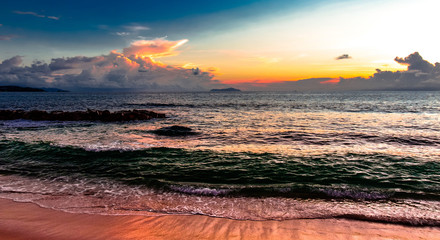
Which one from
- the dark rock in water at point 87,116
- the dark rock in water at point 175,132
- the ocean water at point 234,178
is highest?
the dark rock in water at point 87,116

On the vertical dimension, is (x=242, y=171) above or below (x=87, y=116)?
below

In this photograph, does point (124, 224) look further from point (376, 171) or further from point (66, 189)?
point (376, 171)

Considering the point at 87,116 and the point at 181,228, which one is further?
the point at 87,116

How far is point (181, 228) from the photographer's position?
587 cm

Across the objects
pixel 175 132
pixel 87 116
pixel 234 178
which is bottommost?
pixel 234 178

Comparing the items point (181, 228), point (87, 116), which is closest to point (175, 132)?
point (181, 228)

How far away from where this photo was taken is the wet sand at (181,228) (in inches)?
218

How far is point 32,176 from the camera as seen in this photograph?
10094 mm

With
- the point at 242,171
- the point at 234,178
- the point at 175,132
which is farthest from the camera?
the point at 175,132

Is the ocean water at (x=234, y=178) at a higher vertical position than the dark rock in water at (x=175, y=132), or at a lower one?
lower

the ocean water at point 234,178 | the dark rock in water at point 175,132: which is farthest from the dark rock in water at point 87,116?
the ocean water at point 234,178

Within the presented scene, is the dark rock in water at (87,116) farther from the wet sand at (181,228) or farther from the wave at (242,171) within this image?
the wet sand at (181,228)

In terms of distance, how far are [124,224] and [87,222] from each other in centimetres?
105

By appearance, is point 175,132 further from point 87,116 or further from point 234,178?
point 87,116
